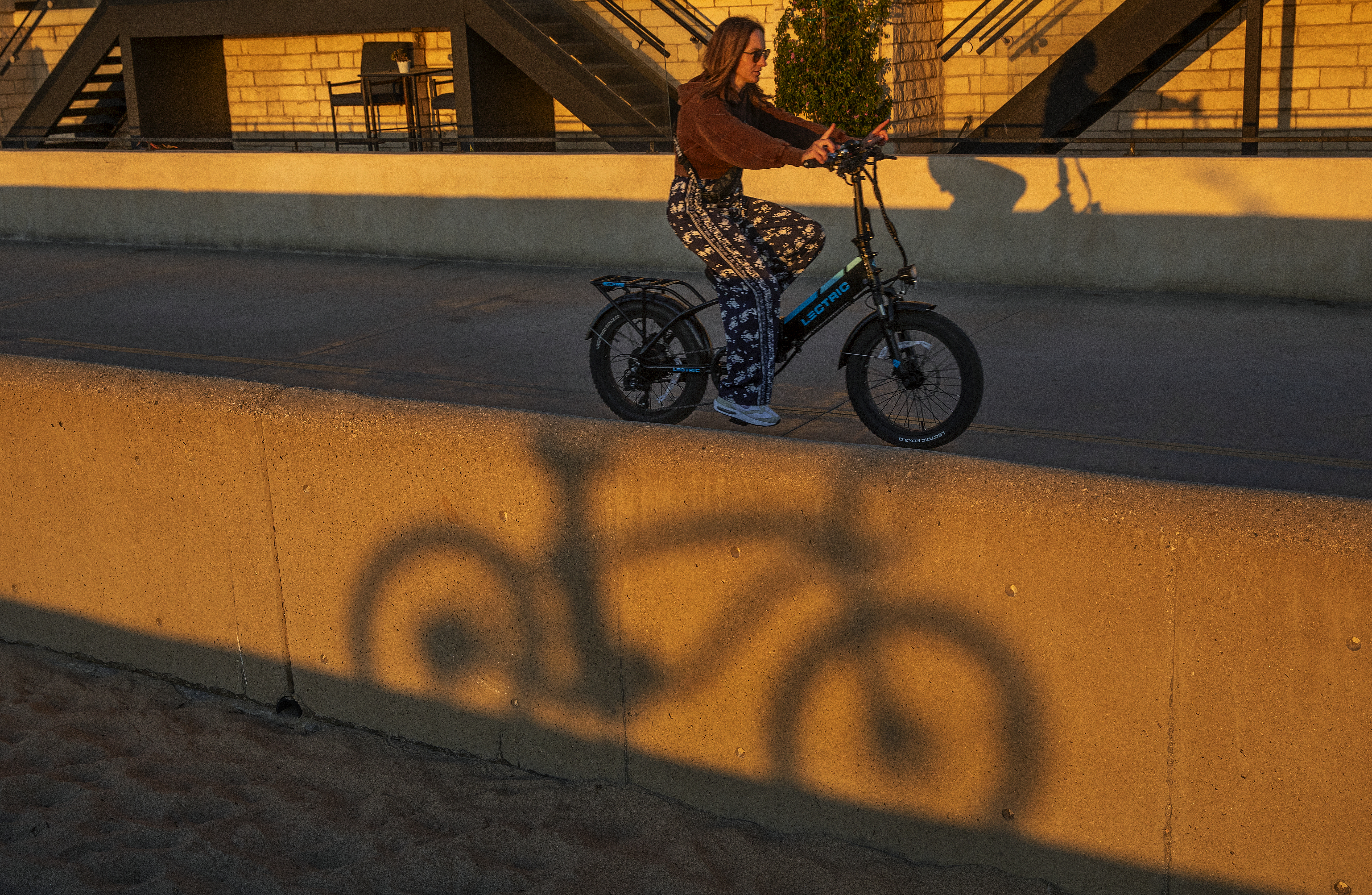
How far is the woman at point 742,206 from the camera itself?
18.0 ft

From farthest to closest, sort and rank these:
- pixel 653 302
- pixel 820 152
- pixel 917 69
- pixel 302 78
Answer: pixel 302 78
pixel 917 69
pixel 653 302
pixel 820 152

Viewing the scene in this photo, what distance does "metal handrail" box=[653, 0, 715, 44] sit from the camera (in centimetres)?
1492

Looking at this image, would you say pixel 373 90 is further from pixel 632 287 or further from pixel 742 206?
pixel 742 206

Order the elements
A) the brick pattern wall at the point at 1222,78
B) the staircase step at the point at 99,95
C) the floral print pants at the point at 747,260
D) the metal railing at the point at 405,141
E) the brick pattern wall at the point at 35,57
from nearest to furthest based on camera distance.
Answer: the floral print pants at the point at 747,260 → the metal railing at the point at 405,141 → the brick pattern wall at the point at 1222,78 → the staircase step at the point at 99,95 → the brick pattern wall at the point at 35,57

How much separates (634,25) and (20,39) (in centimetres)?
1323

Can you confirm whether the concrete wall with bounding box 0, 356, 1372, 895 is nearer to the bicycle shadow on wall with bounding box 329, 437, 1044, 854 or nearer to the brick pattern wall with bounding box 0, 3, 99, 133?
the bicycle shadow on wall with bounding box 329, 437, 1044, 854

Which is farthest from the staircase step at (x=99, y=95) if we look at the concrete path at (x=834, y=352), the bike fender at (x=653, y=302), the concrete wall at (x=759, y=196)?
the bike fender at (x=653, y=302)

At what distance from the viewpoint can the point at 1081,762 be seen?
3.39m

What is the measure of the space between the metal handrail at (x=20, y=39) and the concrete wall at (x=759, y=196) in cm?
759

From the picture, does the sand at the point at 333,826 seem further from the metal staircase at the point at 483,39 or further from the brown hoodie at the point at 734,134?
the metal staircase at the point at 483,39

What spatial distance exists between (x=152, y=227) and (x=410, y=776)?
12223 mm

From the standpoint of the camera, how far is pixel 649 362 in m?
6.31

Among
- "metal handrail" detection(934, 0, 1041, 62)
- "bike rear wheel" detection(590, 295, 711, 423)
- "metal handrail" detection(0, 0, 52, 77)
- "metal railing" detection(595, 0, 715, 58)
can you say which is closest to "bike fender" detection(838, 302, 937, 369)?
"bike rear wheel" detection(590, 295, 711, 423)

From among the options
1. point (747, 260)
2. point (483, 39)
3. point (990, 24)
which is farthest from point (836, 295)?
point (483, 39)
